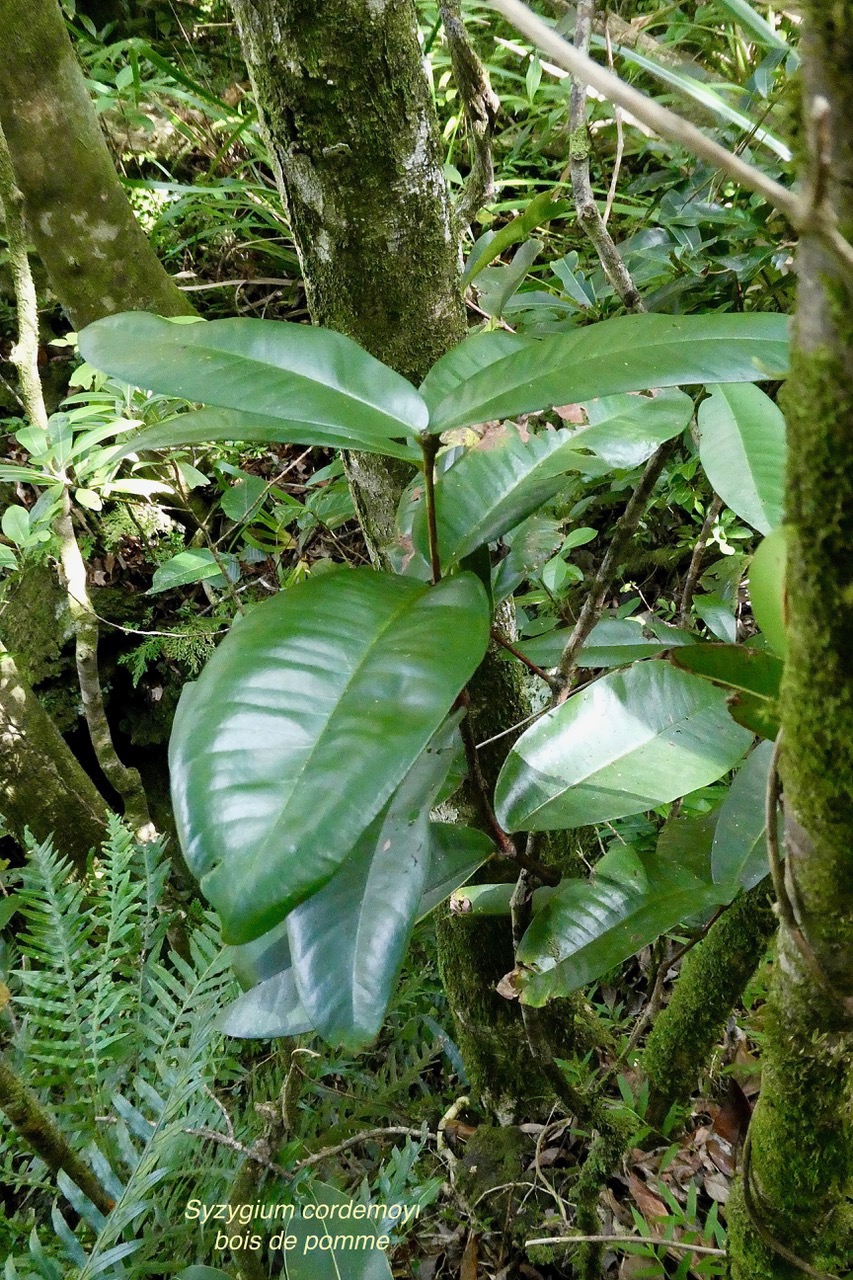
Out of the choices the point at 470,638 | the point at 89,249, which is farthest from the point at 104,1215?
the point at 89,249

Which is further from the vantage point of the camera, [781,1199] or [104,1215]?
[104,1215]

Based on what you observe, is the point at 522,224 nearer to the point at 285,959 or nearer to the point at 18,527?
the point at 285,959

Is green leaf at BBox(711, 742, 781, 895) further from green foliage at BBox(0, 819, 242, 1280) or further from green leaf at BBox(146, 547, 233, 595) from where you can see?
green leaf at BBox(146, 547, 233, 595)

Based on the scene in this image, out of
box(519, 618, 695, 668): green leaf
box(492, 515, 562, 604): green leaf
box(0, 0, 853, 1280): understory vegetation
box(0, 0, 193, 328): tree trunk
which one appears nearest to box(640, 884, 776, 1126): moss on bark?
box(0, 0, 853, 1280): understory vegetation

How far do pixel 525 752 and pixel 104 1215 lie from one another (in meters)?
0.63

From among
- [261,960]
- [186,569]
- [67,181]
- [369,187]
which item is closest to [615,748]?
[261,960]

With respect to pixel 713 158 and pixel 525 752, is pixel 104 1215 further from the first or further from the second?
pixel 713 158

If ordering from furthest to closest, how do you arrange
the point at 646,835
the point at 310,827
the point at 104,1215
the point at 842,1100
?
the point at 646,835, the point at 104,1215, the point at 842,1100, the point at 310,827

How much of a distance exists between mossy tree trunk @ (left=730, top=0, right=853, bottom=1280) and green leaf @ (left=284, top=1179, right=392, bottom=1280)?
302 mm

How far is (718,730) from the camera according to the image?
68 cm

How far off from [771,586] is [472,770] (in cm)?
34

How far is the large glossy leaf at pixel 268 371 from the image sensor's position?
54 centimetres

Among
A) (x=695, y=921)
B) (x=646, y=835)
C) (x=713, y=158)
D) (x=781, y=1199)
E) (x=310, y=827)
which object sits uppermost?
(x=713, y=158)

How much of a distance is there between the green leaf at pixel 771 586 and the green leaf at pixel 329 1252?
2.02 feet
